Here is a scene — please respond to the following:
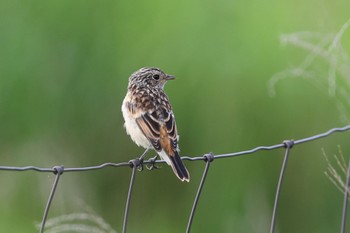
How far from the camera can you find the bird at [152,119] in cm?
413

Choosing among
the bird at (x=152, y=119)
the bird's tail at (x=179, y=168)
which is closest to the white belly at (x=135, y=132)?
the bird at (x=152, y=119)

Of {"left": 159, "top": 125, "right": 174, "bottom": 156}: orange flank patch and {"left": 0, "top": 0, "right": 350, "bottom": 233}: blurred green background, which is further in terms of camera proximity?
{"left": 0, "top": 0, "right": 350, "bottom": 233}: blurred green background

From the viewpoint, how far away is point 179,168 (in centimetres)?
400

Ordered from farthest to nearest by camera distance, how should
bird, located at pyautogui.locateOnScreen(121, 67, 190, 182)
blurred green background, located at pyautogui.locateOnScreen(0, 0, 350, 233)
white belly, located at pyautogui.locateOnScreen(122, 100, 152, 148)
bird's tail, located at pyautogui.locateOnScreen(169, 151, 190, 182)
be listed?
blurred green background, located at pyautogui.locateOnScreen(0, 0, 350, 233), white belly, located at pyautogui.locateOnScreen(122, 100, 152, 148), bird, located at pyautogui.locateOnScreen(121, 67, 190, 182), bird's tail, located at pyautogui.locateOnScreen(169, 151, 190, 182)

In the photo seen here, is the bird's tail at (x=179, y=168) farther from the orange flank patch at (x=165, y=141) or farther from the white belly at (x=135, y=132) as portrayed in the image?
the white belly at (x=135, y=132)

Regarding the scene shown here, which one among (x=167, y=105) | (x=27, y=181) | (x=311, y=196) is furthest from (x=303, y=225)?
(x=27, y=181)

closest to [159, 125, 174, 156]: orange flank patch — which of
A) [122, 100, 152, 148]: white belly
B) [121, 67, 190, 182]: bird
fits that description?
[121, 67, 190, 182]: bird

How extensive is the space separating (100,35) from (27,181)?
98 centimetres

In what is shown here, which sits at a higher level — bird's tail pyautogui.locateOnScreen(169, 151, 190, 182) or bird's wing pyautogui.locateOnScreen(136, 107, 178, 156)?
bird's wing pyautogui.locateOnScreen(136, 107, 178, 156)

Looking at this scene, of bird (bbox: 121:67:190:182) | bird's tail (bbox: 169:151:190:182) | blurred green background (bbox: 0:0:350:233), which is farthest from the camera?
blurred green background (bbox: 0:0:350:233)

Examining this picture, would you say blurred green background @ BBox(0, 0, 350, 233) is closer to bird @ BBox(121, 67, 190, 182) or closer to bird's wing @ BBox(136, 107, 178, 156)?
bird @ BBox(121, 67, 190, 182)

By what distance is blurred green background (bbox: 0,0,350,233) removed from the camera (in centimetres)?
524

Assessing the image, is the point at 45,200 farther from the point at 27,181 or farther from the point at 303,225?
the point at 303,225

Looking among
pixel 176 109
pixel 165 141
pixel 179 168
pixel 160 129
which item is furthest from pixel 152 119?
pixel 176 109
